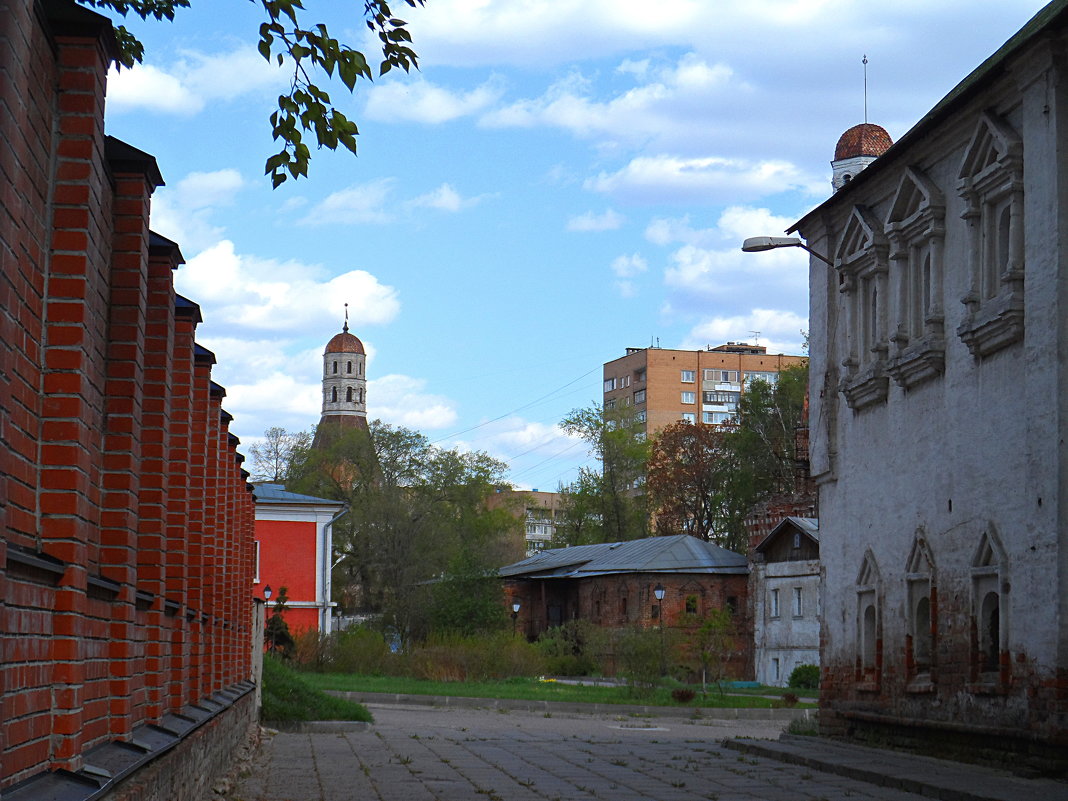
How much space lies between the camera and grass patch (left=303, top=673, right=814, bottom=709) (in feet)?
101

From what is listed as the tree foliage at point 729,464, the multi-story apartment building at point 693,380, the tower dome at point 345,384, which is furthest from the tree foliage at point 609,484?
the tower dome at point 345,384

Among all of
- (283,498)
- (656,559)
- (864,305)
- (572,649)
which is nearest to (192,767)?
(864,305)

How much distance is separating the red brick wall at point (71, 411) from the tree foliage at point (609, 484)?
74456 millimetres

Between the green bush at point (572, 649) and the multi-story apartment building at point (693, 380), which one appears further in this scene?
the multi-story apartment building at point (693, 380)

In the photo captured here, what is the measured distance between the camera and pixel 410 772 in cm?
1479

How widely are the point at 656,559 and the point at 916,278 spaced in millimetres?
43520

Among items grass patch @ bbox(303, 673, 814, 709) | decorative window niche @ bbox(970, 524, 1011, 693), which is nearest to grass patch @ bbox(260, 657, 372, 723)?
grass patch @ bbox(303, 673, 814, 709)

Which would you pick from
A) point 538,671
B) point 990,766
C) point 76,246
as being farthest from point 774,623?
point 76,246

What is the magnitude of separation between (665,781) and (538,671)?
26389 mm

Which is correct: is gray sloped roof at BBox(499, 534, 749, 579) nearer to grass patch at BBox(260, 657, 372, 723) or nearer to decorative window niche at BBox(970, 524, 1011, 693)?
grass patch at BBox(260, 657, 372, 723)

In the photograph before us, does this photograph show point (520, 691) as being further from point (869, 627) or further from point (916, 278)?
point (916, 278)

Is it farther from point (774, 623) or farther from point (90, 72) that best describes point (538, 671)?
point (90, 72)

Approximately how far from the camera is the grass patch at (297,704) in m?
21.4

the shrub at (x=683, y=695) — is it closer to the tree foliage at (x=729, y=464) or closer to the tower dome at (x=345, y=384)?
the tree foliage at (x=729, y=464)
